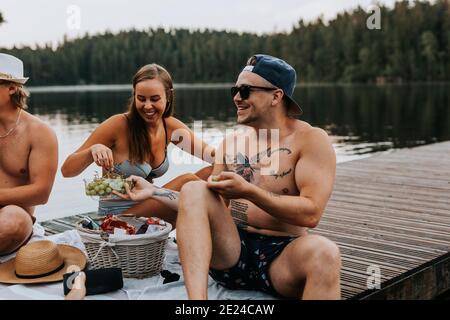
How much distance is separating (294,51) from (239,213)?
11153 cm

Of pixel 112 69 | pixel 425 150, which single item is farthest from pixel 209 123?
pixel 112 69

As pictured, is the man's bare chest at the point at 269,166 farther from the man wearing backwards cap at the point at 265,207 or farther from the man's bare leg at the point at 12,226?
the man's bare leg at the point at 12,226

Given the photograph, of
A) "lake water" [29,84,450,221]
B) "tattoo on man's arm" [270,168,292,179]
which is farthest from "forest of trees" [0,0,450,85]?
"tattoo on man's arm" [270,168,292,179]

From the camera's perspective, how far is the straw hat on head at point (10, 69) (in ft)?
14.0

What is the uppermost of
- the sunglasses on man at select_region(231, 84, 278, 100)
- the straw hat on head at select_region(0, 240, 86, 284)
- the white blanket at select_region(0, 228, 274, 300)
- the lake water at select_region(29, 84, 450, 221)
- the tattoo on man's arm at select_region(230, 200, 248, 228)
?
the sunglasses on man at select_region(231, 84, 278, 100)

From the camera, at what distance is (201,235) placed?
309 cm

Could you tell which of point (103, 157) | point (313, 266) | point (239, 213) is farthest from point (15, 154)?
point (313, 266)

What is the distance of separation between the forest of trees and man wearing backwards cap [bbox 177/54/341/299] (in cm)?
9323

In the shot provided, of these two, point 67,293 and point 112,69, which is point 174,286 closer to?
point 67,293

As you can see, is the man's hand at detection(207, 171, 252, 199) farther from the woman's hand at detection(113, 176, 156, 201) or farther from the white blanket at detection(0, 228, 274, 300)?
the woman's hand at detection(113, 176, 156, 201)

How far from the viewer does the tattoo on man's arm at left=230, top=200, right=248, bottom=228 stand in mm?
3531

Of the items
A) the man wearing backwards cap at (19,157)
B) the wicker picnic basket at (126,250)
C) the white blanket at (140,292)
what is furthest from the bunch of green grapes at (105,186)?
the white blanket at (140,292)

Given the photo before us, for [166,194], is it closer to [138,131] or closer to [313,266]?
[138,131]
